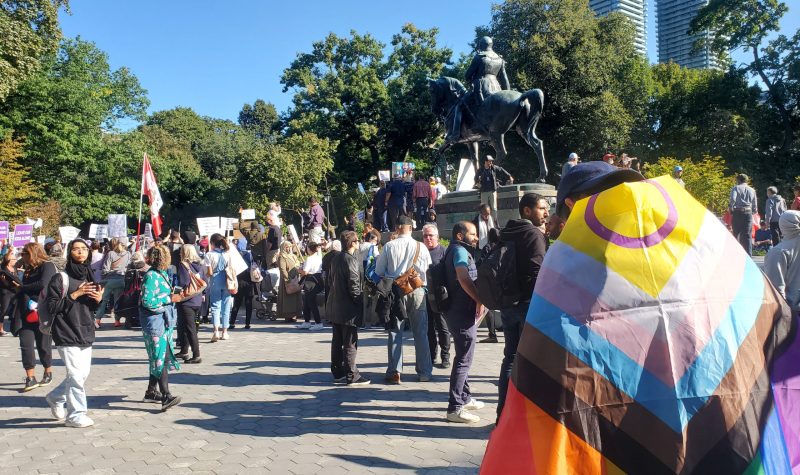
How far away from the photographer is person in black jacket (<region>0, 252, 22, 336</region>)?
9.23m

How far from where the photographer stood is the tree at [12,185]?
32.3 meters

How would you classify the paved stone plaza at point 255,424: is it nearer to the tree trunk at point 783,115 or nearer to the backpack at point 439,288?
the backpack at point 439,288

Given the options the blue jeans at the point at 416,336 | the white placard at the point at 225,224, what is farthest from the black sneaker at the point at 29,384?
Result: the white placard at the point at 225,224

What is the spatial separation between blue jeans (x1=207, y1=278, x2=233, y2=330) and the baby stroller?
9.87ft

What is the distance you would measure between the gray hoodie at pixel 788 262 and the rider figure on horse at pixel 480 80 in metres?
10.6

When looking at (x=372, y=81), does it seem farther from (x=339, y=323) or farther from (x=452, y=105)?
(x=339, y=323)

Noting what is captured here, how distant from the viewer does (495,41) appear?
4025 centimetres

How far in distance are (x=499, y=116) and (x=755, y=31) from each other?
30.2 m

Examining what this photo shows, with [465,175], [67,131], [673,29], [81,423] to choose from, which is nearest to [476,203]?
[465,175]

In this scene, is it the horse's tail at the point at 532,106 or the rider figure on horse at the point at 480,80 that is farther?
the rider figure on horse at the point at 480,80

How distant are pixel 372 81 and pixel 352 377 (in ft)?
127

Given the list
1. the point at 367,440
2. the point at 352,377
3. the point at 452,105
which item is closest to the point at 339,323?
the point at 352,377

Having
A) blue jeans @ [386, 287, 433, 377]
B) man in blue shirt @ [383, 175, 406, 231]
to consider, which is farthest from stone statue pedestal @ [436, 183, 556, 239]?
blue jeans @ [386, 287, 433, 377]

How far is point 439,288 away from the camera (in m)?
6.38
